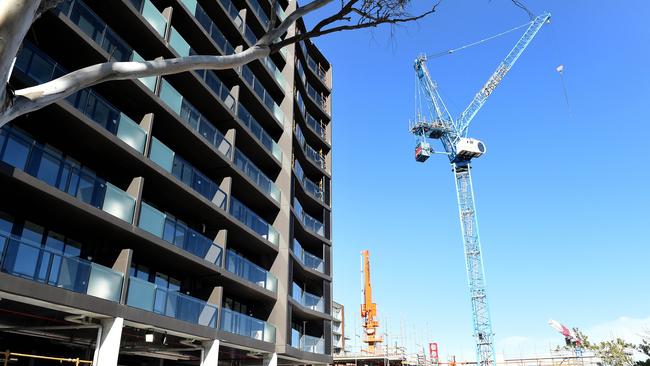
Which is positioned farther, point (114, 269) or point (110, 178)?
point (110, 178)

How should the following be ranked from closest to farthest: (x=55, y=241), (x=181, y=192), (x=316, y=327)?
1. (x=55, y=241)
2. (x=181, y=192)
3. (x=316, y=327)

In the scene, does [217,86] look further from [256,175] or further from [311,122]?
[311,122]

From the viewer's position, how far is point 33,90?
5527mm

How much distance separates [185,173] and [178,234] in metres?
2.60

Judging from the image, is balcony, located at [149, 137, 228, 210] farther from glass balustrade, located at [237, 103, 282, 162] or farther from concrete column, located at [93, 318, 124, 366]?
concrete column, located at [93, 318, 124, 366]

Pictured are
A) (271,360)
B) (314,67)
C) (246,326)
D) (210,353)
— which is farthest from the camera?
(314,67)

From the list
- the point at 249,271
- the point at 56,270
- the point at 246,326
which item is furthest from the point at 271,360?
the point at 56,270

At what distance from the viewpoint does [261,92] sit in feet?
91.8

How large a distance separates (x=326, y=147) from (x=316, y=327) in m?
12.5

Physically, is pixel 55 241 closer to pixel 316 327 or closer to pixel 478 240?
pixel 316 327

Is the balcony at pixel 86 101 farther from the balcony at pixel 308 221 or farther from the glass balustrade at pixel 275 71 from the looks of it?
the balcony at pixel 308 221

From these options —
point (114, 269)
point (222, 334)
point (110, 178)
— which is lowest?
point (222, 334)

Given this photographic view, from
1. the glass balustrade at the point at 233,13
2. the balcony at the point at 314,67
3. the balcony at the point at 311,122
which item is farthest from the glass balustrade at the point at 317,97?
the glass balustrade at the point at 233,13

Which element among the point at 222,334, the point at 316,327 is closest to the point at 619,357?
the point at 316,327
